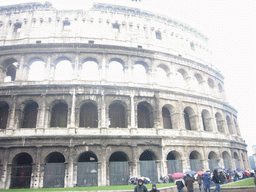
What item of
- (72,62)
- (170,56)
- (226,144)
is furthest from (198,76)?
(72,62)

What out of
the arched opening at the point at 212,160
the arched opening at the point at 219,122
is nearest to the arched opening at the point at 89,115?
the arched opening at the point at 212,160

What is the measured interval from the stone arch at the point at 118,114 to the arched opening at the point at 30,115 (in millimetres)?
6846

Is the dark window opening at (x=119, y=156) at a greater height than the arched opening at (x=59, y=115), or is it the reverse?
the arched opening at (x=59, y=115)

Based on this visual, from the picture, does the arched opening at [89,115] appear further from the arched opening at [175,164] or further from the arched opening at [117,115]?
the arched opening at [175,164]

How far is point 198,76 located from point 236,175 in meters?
11.4

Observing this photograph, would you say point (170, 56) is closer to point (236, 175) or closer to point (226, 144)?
point (226, 144)

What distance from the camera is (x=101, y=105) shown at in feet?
57.9

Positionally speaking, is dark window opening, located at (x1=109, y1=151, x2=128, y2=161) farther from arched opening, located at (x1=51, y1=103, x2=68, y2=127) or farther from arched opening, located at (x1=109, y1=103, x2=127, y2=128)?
arched opening, located at (x1=51, y1=103, x2=68, y2=127)

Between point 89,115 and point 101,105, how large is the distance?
1.57 m

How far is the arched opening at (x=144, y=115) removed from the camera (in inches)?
754

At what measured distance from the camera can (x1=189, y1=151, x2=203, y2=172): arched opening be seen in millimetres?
18978

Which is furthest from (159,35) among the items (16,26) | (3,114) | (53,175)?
(3,114)

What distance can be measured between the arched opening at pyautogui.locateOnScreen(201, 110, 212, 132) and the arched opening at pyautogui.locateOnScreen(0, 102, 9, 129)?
20.2 meters

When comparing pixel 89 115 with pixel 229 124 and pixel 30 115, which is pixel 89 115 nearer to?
pixel 30 115
